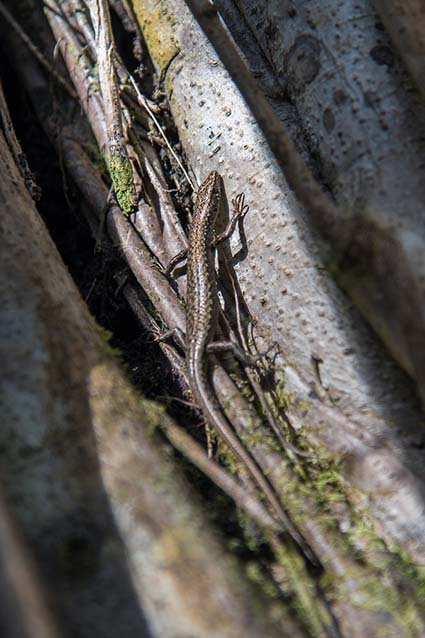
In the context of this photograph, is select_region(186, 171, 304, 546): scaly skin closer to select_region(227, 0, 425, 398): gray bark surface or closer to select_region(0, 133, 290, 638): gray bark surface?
select_region(0, 133, 290, 638): gray bark surface

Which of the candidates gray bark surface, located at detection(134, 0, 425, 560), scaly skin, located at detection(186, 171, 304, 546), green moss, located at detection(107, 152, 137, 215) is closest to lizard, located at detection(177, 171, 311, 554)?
scaly skin, located at detection(186, 171, 304, 546)

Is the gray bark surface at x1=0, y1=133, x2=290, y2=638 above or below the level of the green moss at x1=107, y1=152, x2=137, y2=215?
below

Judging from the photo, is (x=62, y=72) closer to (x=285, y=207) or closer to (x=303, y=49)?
(x=303, y=49)

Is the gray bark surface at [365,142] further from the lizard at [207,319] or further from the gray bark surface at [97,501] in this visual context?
the gray bark surface at [97,501]

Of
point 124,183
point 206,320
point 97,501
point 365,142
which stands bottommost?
point 97,501

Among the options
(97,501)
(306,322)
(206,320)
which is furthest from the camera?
(206,320)

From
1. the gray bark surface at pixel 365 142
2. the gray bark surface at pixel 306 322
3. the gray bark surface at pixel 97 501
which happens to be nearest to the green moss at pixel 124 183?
the gray bark surface at pixel 306 322

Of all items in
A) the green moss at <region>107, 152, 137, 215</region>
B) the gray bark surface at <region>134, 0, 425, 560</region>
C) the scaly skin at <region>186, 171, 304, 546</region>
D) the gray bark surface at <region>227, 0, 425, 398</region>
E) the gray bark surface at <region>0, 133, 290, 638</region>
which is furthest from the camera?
the green moss at <region>107, 152, 137, 215</region>

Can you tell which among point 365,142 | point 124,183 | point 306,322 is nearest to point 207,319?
point 306,322

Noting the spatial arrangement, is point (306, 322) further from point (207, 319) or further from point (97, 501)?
point (97, 501)

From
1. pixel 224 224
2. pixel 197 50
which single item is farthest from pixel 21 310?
pixel 197 50
